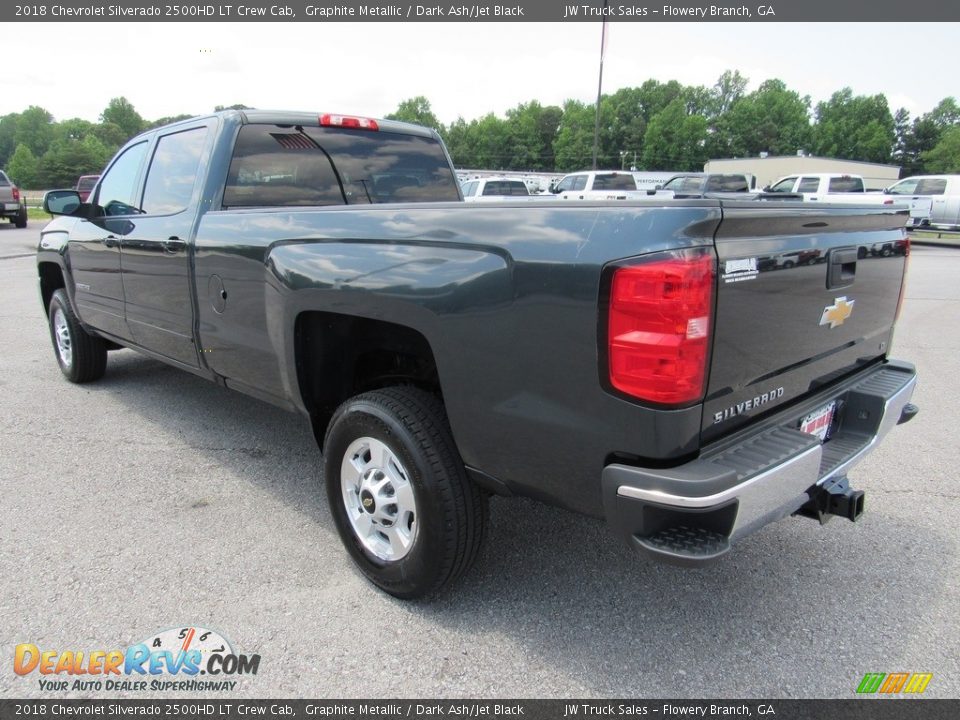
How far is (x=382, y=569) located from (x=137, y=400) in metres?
3.46

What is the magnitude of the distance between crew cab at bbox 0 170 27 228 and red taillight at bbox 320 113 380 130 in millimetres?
24090

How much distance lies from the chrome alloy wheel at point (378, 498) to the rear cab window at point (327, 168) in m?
1.72

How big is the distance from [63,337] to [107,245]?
5.55ft

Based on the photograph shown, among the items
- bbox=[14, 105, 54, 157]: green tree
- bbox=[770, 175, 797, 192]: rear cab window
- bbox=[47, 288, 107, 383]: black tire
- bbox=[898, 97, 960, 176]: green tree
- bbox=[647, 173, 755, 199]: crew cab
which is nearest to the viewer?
bbox=[47, 288, 107, 383]: black tire

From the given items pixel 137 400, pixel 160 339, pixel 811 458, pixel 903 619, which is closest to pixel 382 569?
pixel 811 458

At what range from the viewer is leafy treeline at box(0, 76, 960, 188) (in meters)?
94.2

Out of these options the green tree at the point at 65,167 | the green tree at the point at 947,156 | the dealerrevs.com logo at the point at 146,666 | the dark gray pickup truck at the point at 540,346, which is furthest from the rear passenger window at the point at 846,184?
the green tree at the point at 947,156

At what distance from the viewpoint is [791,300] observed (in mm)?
2219

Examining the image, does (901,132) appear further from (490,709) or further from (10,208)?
(490,709)

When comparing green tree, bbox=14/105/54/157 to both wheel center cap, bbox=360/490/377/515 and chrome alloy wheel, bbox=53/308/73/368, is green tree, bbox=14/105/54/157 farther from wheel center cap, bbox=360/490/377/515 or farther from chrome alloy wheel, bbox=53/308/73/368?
wheel center cap, bbox=360/490/377/515

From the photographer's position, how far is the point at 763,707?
2.14 m

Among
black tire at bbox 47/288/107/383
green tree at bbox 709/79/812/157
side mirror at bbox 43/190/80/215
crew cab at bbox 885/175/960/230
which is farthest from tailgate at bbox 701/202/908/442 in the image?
green tree at bbox 709/79/812/157

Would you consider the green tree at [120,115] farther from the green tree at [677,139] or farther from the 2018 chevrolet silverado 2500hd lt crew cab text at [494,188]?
the 2018 chevrolet silverado 2500hd lt crew cab text at [494,188]

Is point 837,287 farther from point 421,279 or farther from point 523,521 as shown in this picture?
point 523,521
